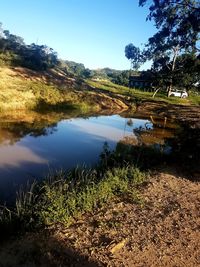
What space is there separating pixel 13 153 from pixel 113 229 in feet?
29.4

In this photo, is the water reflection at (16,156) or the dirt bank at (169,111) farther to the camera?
the dirt bank at (169,111)

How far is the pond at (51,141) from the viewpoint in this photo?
13.6m

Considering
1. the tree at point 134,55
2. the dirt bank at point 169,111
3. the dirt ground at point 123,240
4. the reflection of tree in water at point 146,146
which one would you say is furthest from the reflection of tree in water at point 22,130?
the tree at point 134,55

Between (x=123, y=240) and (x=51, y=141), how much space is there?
12846 millimetres

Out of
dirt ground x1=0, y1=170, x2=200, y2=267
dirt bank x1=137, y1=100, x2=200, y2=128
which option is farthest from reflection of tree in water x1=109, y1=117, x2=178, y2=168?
dirt bank x1=137, y1=100, x2=200, y2=128

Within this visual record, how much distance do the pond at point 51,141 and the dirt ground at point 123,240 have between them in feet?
10.1

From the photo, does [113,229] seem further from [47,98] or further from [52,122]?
[47,98]

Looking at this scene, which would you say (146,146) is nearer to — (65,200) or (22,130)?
(22,130)

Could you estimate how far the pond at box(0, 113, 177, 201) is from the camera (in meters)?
13.6

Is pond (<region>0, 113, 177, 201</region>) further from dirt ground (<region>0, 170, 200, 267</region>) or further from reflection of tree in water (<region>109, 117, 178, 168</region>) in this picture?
dirt ground (<region>0, 170, 200, 267</region>)

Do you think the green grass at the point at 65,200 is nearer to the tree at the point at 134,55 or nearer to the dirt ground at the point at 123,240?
the dirt ground at the point at 123,240

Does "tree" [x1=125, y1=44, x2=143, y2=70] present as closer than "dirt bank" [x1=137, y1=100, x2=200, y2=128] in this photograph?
No

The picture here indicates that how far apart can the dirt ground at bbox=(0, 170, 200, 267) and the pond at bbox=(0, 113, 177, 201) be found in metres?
3.07

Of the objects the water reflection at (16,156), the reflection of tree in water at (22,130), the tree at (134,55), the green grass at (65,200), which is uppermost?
the tree at (134,55)
